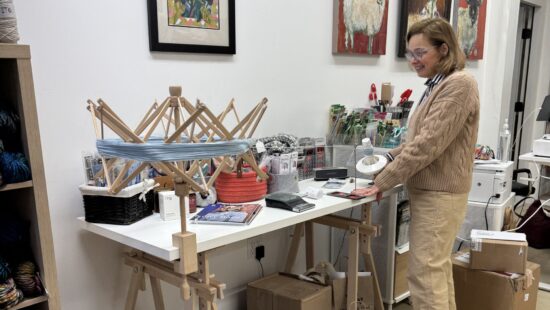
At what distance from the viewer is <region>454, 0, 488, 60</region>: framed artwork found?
3885 mm

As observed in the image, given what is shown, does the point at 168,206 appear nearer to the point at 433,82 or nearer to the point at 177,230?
the point at 177,230

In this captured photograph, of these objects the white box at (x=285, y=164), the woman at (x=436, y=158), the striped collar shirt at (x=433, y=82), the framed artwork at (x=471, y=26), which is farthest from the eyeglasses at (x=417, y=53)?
the framed artwork at (x=471, y=26)

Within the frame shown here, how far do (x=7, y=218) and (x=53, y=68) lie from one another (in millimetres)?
602

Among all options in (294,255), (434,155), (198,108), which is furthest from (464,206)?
(198,108)

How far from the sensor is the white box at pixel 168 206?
1.72 m

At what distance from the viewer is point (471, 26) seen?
4035 mm

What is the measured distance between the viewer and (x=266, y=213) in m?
1.82

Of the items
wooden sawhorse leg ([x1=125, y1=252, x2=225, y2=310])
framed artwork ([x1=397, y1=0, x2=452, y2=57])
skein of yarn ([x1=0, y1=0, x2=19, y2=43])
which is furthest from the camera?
framed artwork ([x1=397, y1=0, x2=452, y2=57])

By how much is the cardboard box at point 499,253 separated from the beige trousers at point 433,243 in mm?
422

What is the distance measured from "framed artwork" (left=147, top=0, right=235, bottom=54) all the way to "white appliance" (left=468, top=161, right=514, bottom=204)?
1.76 metres

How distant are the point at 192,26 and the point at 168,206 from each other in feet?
2.81

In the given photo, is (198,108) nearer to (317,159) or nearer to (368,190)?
(368,190)

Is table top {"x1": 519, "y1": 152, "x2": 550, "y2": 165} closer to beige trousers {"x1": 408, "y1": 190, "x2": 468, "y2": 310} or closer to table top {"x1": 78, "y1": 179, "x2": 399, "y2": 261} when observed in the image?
beige trousers {"x1": 408, "y1": 190, "x2": 468, "y2": 310}

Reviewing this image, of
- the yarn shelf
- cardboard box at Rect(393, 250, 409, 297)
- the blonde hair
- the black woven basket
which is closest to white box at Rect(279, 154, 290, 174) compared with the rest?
the black woven basket
